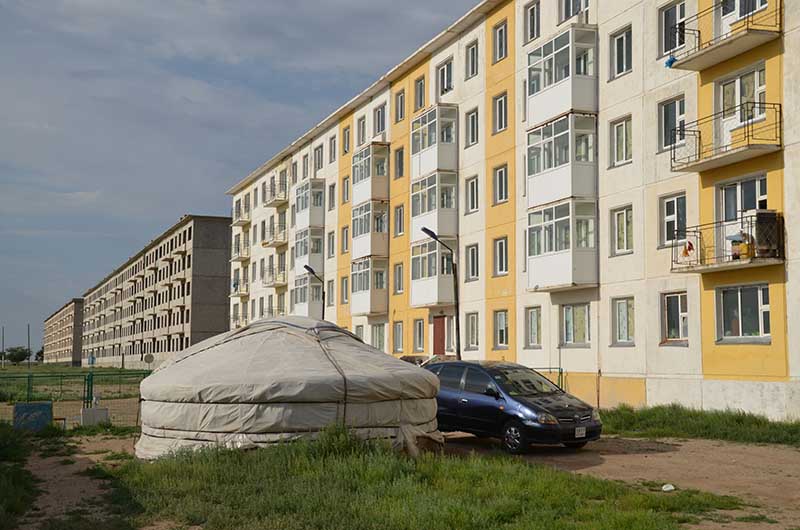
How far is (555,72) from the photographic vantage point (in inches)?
1177

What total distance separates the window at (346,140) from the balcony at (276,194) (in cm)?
1031

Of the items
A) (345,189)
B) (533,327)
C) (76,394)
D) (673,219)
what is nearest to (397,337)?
(345,189)

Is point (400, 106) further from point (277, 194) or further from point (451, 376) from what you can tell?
point (451, 376)

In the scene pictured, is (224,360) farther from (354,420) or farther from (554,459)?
(554,459)

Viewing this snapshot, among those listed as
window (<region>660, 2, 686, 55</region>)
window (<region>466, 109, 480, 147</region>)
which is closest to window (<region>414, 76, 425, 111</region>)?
window (<region>466, 109, 480, 147</region>)

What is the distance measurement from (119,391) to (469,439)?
2525cm

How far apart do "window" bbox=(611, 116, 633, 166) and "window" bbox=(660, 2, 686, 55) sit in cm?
253

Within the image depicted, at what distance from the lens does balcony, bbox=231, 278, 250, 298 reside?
70.6 m

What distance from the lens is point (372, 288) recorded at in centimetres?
4488

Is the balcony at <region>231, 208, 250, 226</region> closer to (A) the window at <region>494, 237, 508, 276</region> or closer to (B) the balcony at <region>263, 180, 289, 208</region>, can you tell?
(B) the balcony at <region>263, 180, 289, 208</region>

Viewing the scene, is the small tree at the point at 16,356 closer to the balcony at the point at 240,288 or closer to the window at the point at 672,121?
the balcony at the point at 240,288

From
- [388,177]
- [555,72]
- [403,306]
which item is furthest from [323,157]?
[555,72]

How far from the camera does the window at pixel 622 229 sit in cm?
2723

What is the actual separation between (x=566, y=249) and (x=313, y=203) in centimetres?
2776
